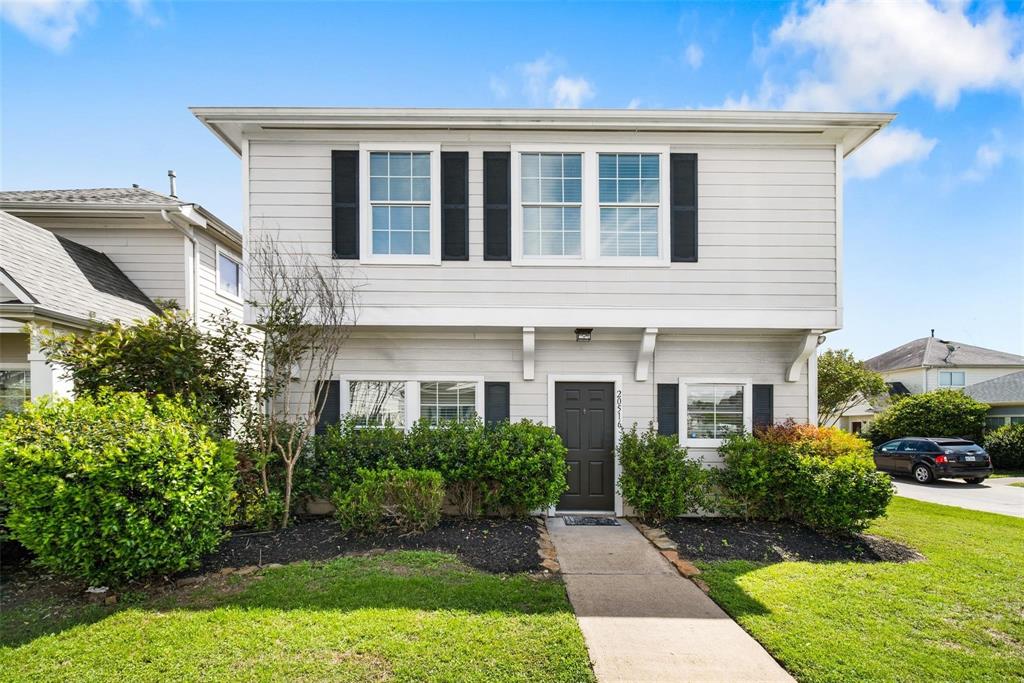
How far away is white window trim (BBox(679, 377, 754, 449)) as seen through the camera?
729 centimetres

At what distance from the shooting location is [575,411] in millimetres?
7316

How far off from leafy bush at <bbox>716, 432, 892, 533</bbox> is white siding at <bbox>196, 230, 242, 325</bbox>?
9520 millimetres

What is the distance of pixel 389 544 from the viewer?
5.61 m

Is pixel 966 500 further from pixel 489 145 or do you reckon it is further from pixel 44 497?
pixel 44 497

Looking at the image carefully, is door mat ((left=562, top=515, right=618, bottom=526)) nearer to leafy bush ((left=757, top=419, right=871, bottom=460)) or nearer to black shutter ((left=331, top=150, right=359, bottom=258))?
leafy bush ((left=757, top=419, right=871, bottom=460))

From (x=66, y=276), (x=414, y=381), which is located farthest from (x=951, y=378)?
(x=66, y=276)

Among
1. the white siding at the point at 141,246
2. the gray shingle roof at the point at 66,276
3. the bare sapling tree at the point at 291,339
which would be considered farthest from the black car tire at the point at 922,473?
the gray shingle roof at the point at 66,276

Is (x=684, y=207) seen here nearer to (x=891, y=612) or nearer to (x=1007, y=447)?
(x=891, y=612)

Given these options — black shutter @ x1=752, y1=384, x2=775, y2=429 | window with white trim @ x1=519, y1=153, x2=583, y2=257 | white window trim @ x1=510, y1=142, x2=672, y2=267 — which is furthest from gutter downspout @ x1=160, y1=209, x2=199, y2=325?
black shutter @ x1=752, y1=384, x2=775, y2=429

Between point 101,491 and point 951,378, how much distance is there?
117ft

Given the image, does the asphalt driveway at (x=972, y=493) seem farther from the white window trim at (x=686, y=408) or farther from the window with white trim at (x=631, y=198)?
the window with white trim at (x=631, y=198)

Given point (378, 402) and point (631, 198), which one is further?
point (378, 402)

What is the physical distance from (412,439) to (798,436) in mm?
5243

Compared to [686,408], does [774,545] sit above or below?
below
